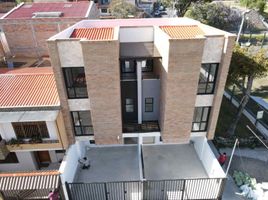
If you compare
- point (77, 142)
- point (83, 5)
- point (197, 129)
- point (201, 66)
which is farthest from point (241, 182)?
point (83, 5)

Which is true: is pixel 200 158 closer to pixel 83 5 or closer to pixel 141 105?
pixel 141 105

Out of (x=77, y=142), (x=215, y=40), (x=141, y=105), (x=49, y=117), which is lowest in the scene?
(x=77, y=142)

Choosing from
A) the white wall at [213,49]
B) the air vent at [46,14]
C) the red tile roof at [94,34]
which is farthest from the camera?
the air vent at [46,14]

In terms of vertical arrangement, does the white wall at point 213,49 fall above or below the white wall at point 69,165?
above

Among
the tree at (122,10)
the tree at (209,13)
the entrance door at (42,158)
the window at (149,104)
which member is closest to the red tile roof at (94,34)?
the window at (149,104)

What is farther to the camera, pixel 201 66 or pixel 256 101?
pixel 256 101

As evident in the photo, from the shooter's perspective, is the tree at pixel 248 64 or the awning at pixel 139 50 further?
the tree at pixel 248 64

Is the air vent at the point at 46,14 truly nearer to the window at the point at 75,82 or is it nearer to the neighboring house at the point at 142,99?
the neighboring house at the point at 142,99
